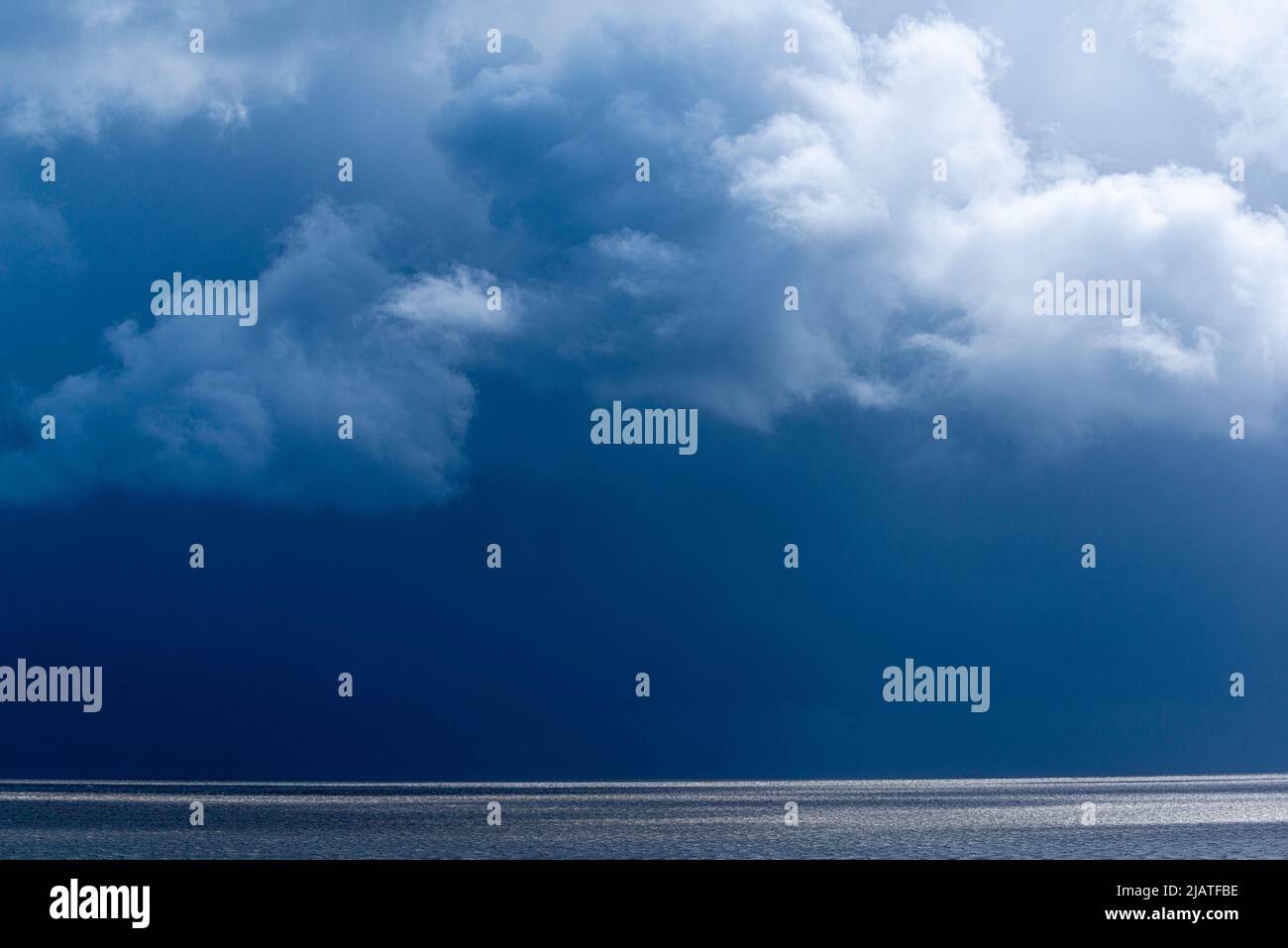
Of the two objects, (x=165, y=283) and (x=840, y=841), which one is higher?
(x=165, y=283)

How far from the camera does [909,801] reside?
10831cm

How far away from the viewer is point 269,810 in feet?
306

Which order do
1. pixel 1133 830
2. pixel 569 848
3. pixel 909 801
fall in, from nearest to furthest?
pixel 569 848
pixel 1133 830
pixel 909 801

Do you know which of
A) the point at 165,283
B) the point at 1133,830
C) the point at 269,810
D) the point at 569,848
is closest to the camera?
the point at 165,283

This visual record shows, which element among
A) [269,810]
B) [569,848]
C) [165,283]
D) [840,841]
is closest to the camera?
[165,283]
